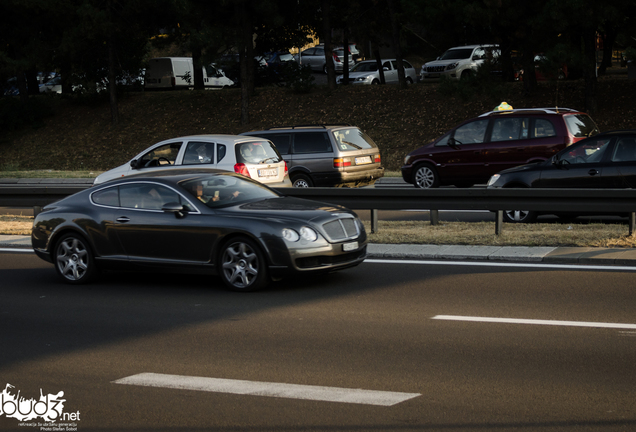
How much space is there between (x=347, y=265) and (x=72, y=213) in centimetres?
367

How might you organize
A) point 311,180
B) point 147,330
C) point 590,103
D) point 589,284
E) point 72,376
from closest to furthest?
point 72,376
point 147,330
point 589,284
point 311,180
point 590,103

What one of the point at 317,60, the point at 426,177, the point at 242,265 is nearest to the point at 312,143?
the point at 426,177

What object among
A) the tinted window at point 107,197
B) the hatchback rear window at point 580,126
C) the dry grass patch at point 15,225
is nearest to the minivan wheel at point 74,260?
the tinted window at point 107,197

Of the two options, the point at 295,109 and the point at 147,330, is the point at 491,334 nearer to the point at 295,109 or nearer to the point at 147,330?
the point at 147,330

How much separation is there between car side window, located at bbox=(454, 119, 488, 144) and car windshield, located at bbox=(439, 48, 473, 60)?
20.3 meters

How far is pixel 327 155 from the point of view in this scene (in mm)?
18547

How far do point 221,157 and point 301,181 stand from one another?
12.2ft

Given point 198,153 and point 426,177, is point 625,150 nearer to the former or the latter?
point 426,177

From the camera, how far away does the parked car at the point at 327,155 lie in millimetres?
18484

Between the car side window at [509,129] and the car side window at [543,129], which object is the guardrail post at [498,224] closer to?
the car side window at [543,129]

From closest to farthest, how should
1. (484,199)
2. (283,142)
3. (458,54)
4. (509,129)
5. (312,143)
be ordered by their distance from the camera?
(484,199) < (509,129) < (312,143) < (283,142) < (458,54)

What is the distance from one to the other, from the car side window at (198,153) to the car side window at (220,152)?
0.12 metres

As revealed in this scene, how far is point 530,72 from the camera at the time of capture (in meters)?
29.4

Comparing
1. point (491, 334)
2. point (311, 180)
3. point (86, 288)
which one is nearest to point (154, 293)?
point (86, 288)
